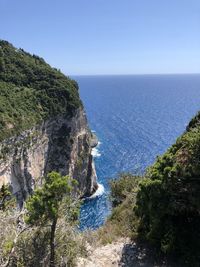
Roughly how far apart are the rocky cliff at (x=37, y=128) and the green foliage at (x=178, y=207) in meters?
36.7

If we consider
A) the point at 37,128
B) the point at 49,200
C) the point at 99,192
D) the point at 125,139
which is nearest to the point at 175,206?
the point at 49,200

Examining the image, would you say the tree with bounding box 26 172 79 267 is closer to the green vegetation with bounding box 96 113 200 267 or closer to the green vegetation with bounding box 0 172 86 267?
the green vegetation with bounding box 0 172 86 267

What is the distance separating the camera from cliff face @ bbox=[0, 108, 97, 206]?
61.4 m

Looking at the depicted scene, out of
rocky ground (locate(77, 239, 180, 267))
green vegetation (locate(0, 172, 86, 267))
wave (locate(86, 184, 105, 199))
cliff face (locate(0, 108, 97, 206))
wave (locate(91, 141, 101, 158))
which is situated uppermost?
green vegetation (locate(0, 172, 86, 267))

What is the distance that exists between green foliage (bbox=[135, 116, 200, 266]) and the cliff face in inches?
1442

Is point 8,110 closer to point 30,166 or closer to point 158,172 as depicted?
point 30,166

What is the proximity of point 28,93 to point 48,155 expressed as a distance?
1560cm

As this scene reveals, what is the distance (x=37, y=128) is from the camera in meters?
70.7

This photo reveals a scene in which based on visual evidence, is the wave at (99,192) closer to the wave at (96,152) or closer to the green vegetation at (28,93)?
the wave at (96,152)

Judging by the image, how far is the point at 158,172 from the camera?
87.2 feet

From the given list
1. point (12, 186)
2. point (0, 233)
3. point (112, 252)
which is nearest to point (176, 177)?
point (112, 252)

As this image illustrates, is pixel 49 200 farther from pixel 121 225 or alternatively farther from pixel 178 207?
pixel 121 225

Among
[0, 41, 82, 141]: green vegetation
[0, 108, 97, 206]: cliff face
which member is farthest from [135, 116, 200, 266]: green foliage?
[0, 41, 82, 141]: green vegetation

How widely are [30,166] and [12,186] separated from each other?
6253mm
